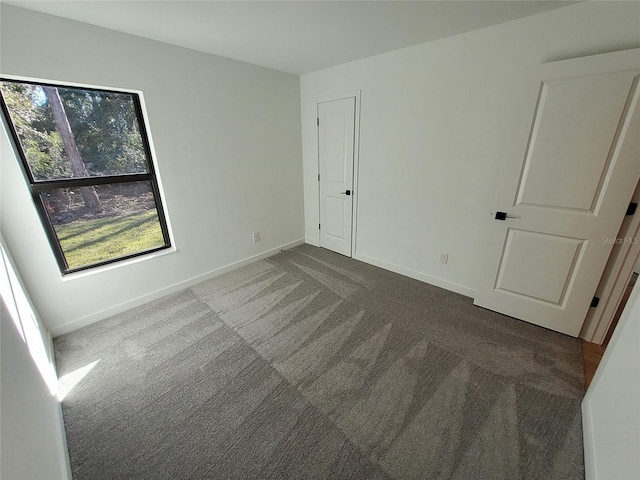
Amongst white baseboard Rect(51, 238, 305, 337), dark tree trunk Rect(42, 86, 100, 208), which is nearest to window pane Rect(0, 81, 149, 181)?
dark tree trunk Rect(42, 86, 100, 208)

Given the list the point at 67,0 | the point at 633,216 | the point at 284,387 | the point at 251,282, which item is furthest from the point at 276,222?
the point at 633,216

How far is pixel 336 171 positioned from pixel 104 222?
253 cm

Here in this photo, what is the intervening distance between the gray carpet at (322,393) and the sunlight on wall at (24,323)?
0.20m

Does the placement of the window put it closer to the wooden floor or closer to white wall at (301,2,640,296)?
white wall at (301,2,640,296)

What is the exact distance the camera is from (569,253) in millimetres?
1975

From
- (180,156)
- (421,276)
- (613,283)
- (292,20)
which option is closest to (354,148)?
(292,20)

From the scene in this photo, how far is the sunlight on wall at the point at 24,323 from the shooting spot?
1.26m

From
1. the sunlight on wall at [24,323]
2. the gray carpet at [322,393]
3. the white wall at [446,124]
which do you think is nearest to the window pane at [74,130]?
Result: the sunlight on wall at [24,323]

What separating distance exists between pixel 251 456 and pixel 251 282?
1.84 meters

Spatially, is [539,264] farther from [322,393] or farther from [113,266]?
[113,266]

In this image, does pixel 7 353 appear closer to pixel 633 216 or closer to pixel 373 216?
pixel 373 216

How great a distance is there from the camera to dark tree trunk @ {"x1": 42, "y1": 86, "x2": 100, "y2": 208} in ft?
6.37

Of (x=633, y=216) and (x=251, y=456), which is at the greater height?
(x=633, y=216)

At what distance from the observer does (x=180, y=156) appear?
257cm
